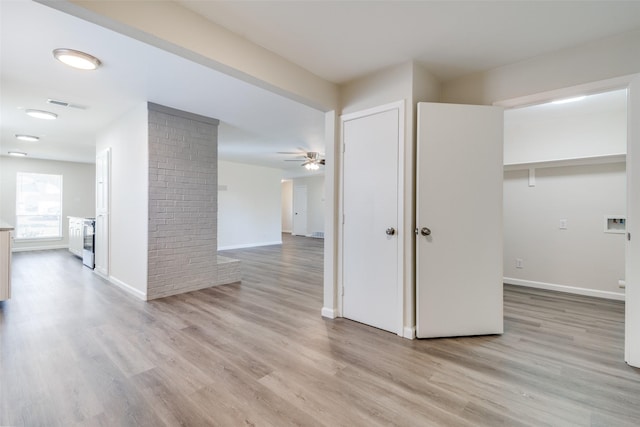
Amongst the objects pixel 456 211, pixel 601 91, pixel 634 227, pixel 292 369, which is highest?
pixel 601 91

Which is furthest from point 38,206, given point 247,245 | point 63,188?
point 247,245

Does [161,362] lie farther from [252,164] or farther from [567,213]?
[252,164]

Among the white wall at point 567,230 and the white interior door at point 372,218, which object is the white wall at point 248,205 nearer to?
the white interior door at point 372,218

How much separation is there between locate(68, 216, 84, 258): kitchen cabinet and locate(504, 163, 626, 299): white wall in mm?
8019

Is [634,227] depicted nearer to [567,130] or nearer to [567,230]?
[567,230]

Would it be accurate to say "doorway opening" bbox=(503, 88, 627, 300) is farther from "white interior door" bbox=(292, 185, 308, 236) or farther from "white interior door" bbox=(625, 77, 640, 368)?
"white interior door" bbox=(292, 185, 308, 236)

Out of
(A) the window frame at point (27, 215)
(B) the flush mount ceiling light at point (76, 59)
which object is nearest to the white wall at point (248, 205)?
(A) the window frame at point (27, 215)

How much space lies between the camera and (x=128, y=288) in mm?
3955

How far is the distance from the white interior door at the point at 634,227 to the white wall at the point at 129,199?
467 cm

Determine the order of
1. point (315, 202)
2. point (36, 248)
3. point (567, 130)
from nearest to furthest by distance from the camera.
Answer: point (567, 130) → point (36, 248) → point (315, 202)

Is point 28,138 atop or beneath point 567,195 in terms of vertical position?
atop

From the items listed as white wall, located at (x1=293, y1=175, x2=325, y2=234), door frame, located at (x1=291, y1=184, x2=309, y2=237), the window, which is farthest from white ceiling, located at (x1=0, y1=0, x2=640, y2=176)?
door frame, located at (x1=291, y1=184, x2=309, y2=237)

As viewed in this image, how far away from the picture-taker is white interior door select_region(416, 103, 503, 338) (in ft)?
8.41

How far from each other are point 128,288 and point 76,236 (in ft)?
12.3
